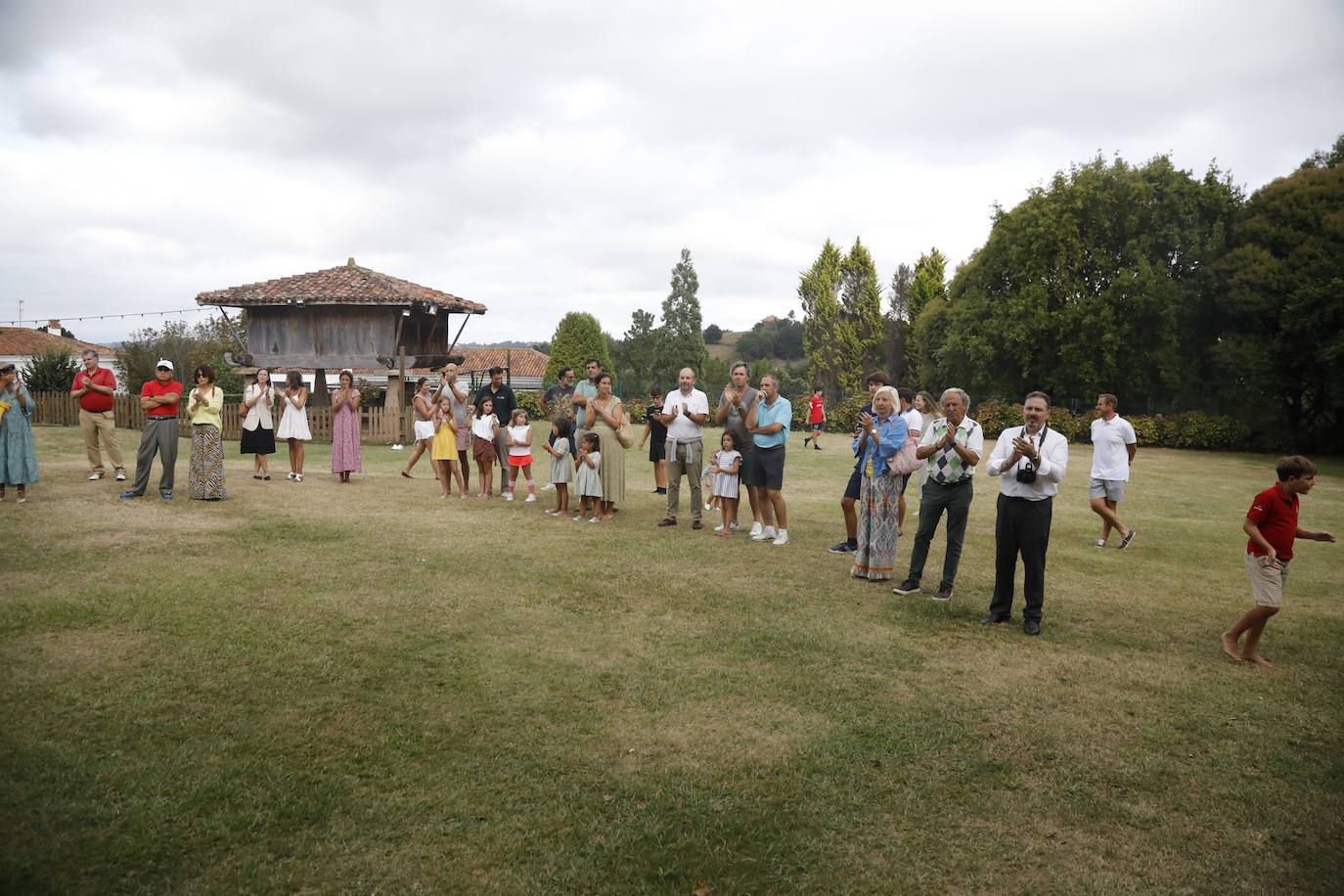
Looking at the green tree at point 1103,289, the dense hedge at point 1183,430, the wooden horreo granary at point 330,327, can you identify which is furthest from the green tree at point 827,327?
the wooden horreo granary at point 330,327

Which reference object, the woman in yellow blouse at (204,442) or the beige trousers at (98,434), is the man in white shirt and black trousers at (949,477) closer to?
the woman in yellow blouse at (204,442)

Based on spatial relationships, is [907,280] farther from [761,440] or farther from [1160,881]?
[1160,881]

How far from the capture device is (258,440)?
13.9 meters

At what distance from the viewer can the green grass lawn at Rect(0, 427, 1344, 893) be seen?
3.62m

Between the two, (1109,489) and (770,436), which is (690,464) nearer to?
(770,436)

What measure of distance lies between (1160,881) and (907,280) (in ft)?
177

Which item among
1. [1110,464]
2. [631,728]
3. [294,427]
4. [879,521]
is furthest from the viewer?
[294,427]

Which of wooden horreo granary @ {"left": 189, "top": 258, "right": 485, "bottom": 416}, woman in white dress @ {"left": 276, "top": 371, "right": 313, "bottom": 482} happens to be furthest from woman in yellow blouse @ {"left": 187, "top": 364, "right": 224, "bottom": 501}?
wooden horreo granary @ {"left": 189, "top": 258, "right": 485, "bottom": 416}

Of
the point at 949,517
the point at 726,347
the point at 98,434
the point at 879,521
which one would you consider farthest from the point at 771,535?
the point at 726,347

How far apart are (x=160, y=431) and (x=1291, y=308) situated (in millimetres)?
29748

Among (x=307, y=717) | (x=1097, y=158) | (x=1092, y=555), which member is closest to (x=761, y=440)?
(x=1092, y=555)

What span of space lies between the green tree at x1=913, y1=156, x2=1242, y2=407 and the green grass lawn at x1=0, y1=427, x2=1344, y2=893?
82.2 feet

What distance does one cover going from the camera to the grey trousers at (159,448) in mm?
11344

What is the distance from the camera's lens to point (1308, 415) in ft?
93.1
